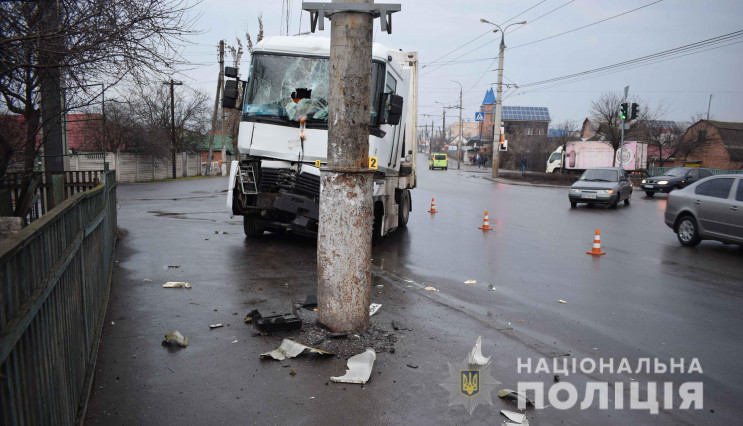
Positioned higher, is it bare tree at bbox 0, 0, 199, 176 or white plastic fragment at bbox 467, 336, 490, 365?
bare tree at bbox 0, 0, 199, 176

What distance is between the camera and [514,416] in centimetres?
402

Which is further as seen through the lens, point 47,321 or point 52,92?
point 52,92

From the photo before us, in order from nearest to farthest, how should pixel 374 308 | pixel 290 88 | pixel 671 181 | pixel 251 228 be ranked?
pixel 374 308 → pixel 290 88 → pixel 251 228 → pixel 671 181

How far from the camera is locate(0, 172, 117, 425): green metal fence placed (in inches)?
87.0

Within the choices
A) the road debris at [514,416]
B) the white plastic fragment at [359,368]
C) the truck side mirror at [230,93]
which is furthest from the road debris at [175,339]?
the truck side mirror at [230,93]

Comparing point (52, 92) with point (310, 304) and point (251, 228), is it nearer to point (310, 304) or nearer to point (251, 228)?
point (251, 228)

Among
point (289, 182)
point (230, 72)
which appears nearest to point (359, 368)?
point (289, 182)

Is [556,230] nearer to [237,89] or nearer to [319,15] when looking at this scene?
[237,89]

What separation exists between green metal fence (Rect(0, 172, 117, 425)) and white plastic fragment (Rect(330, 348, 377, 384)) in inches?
75.4

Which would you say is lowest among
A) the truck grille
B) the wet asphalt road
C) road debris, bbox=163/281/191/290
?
the wet asphalt road

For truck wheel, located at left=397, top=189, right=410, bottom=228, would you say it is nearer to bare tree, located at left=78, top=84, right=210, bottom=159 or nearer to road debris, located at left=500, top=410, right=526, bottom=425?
road debris, located at left=500, top=410, right=526, bottom=425

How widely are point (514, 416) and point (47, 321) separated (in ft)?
10.1

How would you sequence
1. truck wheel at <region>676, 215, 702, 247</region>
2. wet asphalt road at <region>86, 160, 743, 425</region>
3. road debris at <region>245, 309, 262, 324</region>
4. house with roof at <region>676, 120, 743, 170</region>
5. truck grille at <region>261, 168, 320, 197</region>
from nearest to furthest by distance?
1. wet asphalt road at <region>86, 160, 743, 425</region>
2. road debris at <region>245, 309, 262, 324</region>
3. truck grille at <region>261, 168, 320, 197</region>
4. truck wheel at <region>676, 215, 702, 247</region>
5. house with roof at <region>676, 120, 743, 170</region>

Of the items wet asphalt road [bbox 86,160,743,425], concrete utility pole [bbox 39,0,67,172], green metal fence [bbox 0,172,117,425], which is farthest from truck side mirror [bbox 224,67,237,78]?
green metal fence [bbox 0,172,117,425]
